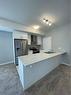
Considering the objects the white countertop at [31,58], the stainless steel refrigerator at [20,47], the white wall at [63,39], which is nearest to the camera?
the white countertop at [31,58]

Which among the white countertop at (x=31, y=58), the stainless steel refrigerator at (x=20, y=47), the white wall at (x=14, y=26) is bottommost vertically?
the white countertop at (x=31, y=58)

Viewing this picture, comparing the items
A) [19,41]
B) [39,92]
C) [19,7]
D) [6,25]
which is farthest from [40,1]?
[39,92]

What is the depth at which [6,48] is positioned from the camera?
5.17m

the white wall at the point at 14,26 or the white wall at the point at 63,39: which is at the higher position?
the white wall at the point at 14,26

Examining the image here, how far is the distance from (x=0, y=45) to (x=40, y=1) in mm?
3738

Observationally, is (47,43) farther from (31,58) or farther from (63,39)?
(31,58)

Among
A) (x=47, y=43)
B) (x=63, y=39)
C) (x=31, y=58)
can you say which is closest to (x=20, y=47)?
(x=31, y=58)

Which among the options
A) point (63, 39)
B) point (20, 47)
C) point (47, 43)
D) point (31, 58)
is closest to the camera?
point (31, 58)

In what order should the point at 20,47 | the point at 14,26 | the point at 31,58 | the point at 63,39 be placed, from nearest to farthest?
the point at 31,58 → the point at 14,26 → the point at 20,47 → the point at 63,39

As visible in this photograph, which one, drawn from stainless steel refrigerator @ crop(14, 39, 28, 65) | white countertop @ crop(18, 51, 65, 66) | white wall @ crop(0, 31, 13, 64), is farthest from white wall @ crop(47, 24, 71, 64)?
white wall @ crop(0, 31, 13, 64)

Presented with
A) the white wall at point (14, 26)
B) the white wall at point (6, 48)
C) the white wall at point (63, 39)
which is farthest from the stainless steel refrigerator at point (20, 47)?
the white wall at point (63, 39)

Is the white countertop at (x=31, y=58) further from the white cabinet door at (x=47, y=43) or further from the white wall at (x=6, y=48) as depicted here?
the white cabinet door at (x=47, y=43)

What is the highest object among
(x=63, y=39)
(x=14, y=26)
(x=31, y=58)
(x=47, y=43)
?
(x=14, y=26)

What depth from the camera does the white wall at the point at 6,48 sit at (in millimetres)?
4949
